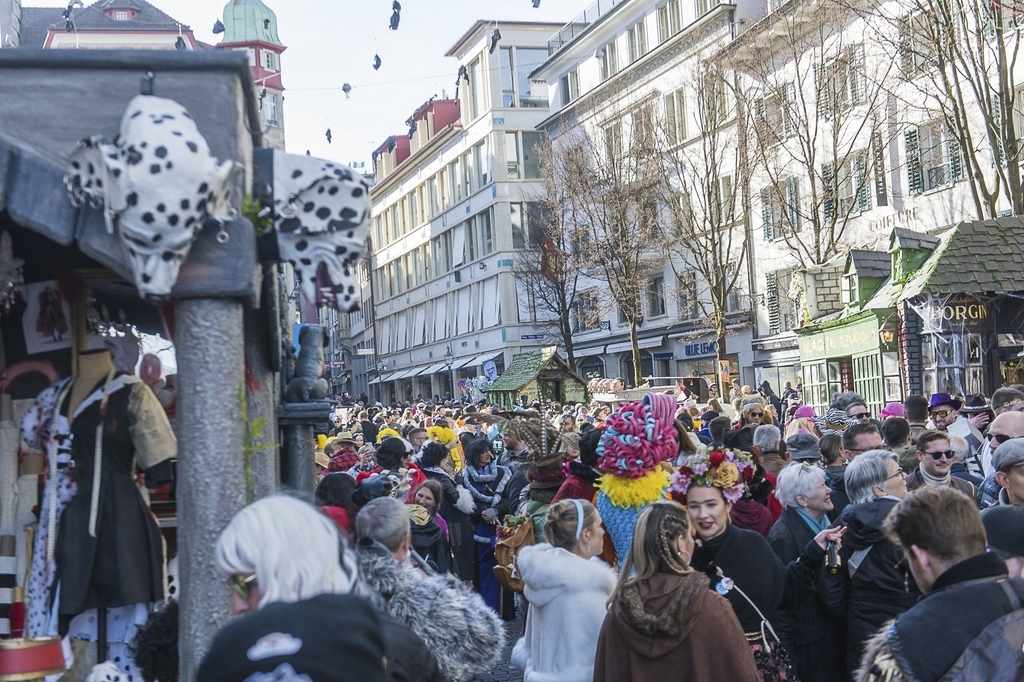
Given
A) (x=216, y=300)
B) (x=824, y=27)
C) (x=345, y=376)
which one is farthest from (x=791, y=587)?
(x=345, y=376)

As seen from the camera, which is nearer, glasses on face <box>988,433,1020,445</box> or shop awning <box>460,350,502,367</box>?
glasses on face <box>988,433,1020,445</box>

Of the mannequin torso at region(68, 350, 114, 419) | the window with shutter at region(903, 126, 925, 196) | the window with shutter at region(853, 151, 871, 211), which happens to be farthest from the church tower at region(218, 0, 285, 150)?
the mannequin torso at region(68, 350, 114, 419)

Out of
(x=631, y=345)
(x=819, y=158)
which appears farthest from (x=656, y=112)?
(x=631, y=345)

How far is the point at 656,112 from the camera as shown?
35.2m

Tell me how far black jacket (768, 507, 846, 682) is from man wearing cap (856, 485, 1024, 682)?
2.11 metres

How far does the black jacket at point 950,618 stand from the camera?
10.2 feet

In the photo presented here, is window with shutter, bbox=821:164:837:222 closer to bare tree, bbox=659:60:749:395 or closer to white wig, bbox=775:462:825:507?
bare tree, bbox=659:60:749:395

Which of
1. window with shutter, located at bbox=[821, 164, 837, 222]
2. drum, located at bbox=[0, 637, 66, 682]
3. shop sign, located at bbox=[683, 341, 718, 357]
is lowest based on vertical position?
drum, located at bbox=[0, 637, 66, 682]

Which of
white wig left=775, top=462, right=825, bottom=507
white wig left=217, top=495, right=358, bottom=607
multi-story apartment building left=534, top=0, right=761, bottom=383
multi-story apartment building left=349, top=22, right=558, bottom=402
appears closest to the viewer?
white wig left=217, top=495, right=358, bottom=607

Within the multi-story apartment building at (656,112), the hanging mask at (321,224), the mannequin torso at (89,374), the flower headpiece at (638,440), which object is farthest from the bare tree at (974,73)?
the mannequin torso at (89,374)

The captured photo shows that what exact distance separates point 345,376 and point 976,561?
294 ft

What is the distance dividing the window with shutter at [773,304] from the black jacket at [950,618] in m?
32.1

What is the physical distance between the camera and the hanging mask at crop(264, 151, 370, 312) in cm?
471

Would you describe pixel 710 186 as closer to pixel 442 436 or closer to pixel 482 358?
pixel 442 436
